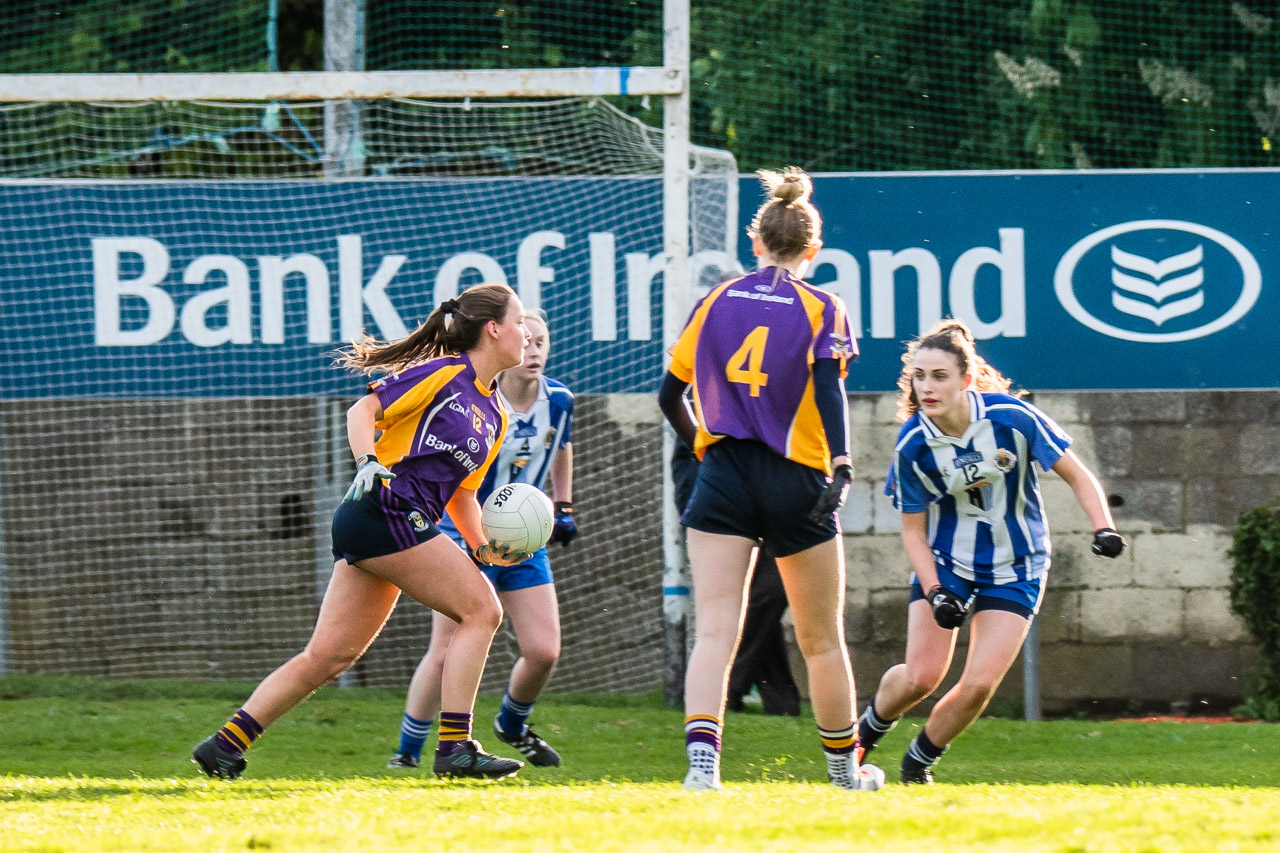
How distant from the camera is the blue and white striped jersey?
17.6 feet

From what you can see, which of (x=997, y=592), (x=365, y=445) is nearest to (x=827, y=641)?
(x=997, y=592)

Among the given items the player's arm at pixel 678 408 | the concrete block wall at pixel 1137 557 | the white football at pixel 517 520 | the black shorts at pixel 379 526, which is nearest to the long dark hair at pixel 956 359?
the player's arm at pixel 678 408

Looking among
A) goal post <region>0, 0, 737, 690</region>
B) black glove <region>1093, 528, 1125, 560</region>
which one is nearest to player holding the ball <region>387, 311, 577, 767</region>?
goal post <region>0, 0, 737, 690</region>

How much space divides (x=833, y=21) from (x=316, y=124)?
3707 millimetres

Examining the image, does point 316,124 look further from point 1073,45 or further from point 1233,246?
point 1233,246

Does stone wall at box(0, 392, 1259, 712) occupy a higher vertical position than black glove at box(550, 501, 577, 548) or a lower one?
lower

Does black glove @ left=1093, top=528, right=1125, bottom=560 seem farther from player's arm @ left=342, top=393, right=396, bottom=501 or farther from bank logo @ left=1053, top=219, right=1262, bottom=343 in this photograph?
bank logo @ left=1053, top=219, right=1262, bottom=343

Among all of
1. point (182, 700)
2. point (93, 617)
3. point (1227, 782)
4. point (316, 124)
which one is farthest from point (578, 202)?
point (1227, 782)

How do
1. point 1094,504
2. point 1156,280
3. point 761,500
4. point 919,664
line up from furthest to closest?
point 1156,280 → point 919,664 → point 1094,504 → point 761,500

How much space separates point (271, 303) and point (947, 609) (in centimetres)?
512

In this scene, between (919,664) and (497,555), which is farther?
(919,664)

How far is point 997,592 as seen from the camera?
537cm

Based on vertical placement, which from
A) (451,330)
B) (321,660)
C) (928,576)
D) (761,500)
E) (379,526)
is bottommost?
(321,660)

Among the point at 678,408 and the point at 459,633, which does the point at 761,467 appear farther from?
the point at 459,633
